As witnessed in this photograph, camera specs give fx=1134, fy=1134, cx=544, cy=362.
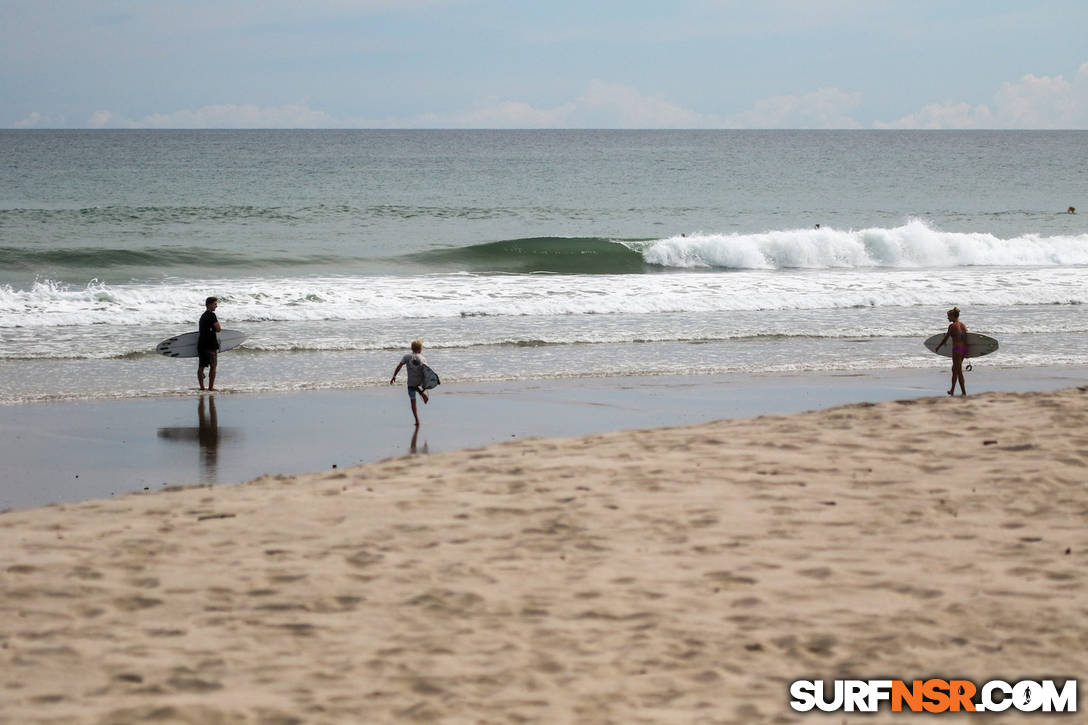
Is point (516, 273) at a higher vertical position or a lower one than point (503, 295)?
higher

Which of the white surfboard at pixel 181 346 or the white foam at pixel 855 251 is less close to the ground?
the white foam at pixel 855 251

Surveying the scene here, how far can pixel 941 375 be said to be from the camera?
16.3 metres

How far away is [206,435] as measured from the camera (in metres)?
12.4

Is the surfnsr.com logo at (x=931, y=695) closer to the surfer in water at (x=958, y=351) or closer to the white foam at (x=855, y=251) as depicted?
the surfer in water at (x=958, y=351)

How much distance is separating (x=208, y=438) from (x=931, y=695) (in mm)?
8886

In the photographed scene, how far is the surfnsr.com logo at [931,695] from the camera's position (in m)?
5.13

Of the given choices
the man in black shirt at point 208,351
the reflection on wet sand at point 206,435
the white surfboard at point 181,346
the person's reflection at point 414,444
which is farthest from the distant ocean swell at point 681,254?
the person's reflection at point 414,444

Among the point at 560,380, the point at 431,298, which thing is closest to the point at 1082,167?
the point at 431,298

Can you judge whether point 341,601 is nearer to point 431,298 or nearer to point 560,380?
point 560,380

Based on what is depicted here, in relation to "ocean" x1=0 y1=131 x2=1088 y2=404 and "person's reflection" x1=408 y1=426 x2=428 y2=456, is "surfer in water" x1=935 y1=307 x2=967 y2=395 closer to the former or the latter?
"ocean" x1=0 y1=131 x2=1088 y2=404

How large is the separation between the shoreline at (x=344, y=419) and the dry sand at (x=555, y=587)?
171 cm

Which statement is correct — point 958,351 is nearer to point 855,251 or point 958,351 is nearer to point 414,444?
point 414,444

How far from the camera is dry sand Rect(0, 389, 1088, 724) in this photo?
5.25 meters

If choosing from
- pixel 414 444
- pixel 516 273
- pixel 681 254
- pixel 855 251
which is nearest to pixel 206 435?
pixel 414 444
